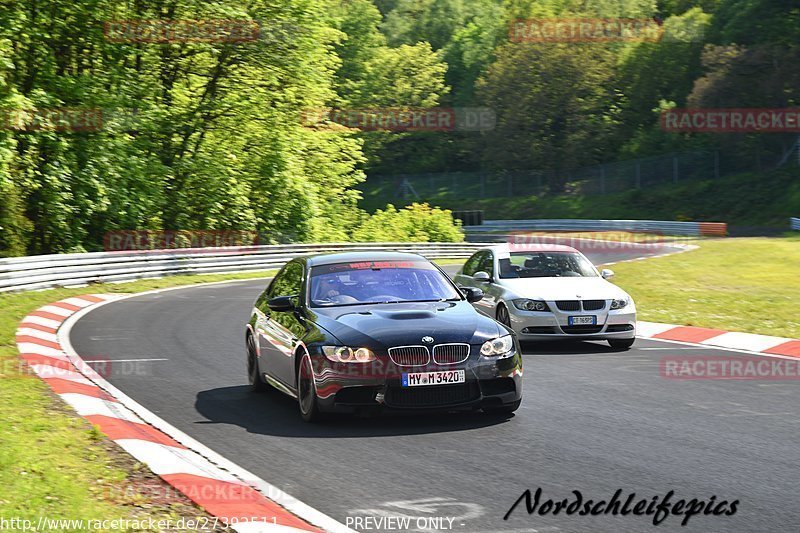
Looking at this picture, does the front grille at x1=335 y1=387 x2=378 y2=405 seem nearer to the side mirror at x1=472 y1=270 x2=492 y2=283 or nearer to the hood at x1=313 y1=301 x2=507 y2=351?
the hood at x1=313 y1=301 x2=507 y2=351

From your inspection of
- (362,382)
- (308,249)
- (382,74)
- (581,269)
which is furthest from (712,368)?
(382,74)

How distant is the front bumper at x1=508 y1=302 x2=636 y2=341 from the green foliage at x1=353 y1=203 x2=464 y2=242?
37.4 meters

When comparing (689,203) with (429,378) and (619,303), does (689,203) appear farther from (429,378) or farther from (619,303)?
(429,378)

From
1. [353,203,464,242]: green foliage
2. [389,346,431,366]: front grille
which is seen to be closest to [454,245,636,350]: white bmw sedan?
[389,346,431,366]: front grille

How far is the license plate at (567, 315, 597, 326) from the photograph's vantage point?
1528 cm

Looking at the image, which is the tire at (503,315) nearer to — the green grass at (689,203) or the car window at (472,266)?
the car window at (472,266)

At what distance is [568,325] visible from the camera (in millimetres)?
15336

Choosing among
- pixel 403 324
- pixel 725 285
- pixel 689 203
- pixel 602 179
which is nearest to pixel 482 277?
pixel 403 324

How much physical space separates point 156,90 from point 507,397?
3345 cm

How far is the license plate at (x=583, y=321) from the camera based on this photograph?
1528 centimetres

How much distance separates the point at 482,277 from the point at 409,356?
7.29m

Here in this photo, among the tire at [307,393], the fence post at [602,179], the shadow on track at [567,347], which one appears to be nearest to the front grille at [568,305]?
the shadow on track at [567,347]

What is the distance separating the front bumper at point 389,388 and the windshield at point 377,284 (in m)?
1.26

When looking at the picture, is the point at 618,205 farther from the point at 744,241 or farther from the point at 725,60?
the point at 744,241
